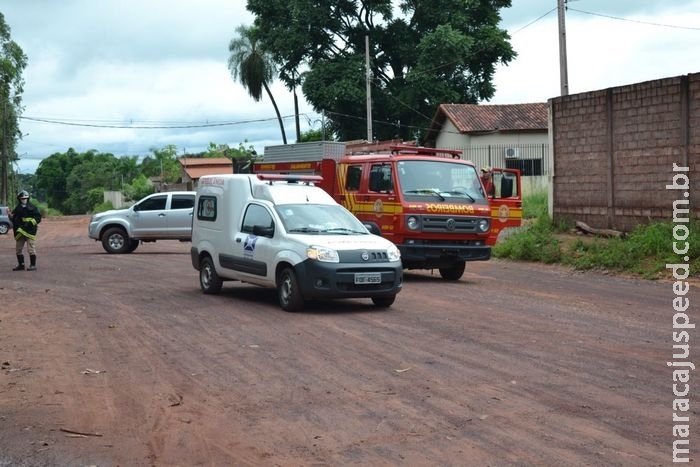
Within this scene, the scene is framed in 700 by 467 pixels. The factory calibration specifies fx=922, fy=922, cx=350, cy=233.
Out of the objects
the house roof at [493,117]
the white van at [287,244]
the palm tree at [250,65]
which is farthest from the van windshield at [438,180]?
the palm tree at [250,65]

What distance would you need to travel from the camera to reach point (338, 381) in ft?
28.1

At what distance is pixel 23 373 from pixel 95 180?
116m

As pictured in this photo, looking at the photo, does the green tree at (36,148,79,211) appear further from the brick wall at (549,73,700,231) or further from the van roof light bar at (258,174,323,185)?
the van roof light bar at (258,174,323,185)

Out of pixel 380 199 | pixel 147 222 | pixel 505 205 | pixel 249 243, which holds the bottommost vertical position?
pixel 249 243

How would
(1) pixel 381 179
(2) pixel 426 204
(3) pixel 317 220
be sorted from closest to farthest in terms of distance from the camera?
(3) pixel 317 220
(2) pixel 426 204
(1) pixel 381 179

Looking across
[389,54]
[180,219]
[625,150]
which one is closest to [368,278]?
[625,150]

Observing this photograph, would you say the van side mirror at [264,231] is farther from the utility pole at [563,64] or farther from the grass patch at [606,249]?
the utility pole at [563,64]

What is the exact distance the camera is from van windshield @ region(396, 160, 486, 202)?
17828 mm

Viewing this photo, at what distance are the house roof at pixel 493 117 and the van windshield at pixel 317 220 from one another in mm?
29767

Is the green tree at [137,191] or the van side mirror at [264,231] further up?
the green tree at [137,191]

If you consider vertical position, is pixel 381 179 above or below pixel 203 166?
below

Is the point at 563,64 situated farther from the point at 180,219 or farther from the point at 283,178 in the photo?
the point at 283,178

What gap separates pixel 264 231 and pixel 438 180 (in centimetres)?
515

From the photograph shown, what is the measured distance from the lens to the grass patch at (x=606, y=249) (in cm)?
1852
